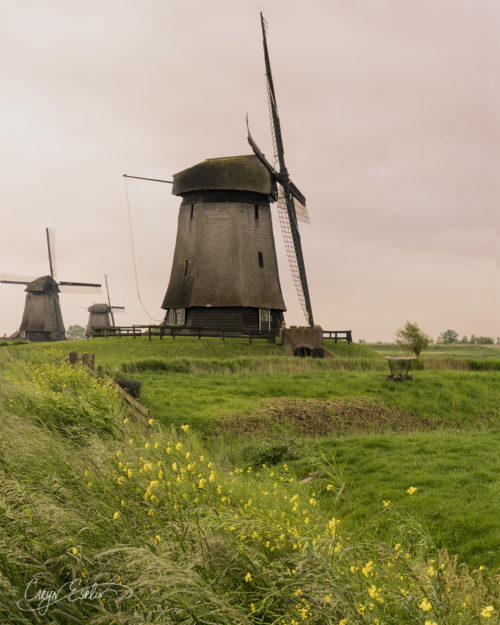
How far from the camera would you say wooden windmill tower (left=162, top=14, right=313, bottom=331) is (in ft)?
117

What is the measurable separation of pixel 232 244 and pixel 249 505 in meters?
30.9

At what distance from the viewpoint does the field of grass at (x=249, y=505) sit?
3707mm

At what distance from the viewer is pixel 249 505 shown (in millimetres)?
5711

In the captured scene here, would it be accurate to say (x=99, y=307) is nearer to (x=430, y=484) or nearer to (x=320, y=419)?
(x=320, y=419)

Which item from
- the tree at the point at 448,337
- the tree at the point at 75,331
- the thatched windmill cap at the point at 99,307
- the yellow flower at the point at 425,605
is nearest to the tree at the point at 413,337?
the yellow flower at the point at 425,605

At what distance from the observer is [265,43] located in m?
37.3

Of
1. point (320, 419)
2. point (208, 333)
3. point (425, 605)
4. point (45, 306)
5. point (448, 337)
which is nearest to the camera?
point (425, 605)

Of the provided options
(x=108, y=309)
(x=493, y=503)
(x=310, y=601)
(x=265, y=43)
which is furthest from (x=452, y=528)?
(x=108, y=309)

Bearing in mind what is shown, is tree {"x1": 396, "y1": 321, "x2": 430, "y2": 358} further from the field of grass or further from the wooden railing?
the field of grass

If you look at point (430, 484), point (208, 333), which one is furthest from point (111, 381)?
point (208, 333)

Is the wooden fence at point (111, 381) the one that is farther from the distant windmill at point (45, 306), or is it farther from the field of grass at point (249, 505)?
the distant windmill at point (45, 306)

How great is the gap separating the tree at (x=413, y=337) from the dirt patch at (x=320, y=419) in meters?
19.4

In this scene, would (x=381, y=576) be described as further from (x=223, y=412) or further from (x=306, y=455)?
(x=223, y=412)

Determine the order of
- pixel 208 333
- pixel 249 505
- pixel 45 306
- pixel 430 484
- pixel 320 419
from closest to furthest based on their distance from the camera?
pixel 249 505 < pixel 430 484 < pixel 320 419 < pixel 208 333 < pixel 45 306
